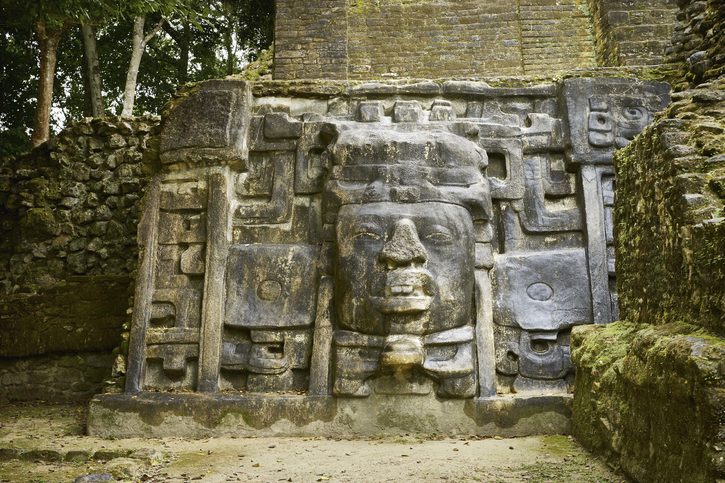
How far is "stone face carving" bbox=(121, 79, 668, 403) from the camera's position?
5.17 meters

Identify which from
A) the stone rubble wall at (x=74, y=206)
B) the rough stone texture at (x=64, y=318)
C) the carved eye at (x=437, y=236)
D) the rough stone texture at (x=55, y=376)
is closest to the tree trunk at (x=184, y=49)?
the stone rubble wall at (x=74, y=206)

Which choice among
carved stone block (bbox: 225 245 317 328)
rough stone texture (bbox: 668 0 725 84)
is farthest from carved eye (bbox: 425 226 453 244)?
rough stone texture (bbox: 668 0 725 84)

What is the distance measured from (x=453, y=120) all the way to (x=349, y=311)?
1.91 m

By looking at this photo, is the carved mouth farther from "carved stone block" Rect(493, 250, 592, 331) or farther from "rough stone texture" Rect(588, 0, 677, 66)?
"rough stone texture" Rect(588, 0, 677, 66)

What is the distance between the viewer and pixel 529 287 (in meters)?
5.57

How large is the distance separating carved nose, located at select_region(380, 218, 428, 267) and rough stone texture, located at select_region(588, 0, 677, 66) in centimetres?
546

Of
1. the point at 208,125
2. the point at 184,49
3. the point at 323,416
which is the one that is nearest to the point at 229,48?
the point at 184,49

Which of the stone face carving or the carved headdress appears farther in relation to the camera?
the carved headdress

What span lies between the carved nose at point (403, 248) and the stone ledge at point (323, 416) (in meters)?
0.99

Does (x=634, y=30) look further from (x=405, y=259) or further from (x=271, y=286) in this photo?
(x=271, y=286)

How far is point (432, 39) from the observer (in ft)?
34.0

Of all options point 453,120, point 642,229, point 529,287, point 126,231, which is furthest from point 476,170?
point 126,231

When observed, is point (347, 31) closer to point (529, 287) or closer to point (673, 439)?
point (529, 287)

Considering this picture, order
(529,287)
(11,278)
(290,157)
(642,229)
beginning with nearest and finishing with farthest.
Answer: (642,229), (529,287), (290,157), (11,278)
